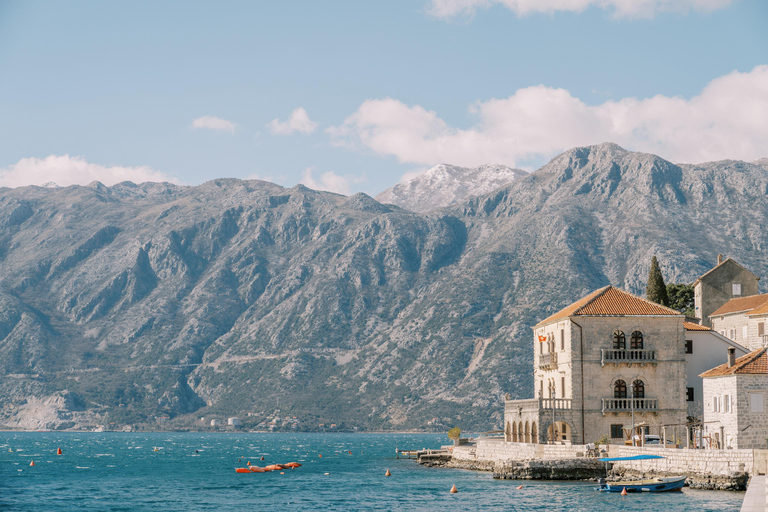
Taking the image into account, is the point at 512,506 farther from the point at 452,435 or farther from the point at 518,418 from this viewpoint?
the point at 452,435

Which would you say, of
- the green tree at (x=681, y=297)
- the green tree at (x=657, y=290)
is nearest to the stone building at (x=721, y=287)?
the green tree at (x=657, y=290)

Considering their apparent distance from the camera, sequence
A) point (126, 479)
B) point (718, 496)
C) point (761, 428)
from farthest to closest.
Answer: point (126, 479), point (761, 428), point (718, 496)

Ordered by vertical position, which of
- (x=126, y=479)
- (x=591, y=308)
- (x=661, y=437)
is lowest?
(x=126, y=479)

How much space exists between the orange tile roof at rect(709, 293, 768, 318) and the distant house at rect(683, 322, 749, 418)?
17352 millimetres

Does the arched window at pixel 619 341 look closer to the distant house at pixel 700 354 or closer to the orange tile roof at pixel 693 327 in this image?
the distant house at pixel 700 354

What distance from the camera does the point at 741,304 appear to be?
10356 cm

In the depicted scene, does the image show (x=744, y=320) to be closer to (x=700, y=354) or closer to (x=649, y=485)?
(x=700, y=354)

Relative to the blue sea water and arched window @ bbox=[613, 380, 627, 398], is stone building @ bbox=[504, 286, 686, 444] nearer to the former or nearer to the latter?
arched window @ bbox=[613, 380, 627, 398]

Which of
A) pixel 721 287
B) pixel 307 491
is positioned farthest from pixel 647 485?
pixel 721 287

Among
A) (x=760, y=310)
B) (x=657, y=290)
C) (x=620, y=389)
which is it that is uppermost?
(x=657, y=290)

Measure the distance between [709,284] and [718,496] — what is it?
196 ft

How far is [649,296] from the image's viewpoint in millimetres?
120562

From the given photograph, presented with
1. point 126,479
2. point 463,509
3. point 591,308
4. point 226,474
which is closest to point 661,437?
point 591,308

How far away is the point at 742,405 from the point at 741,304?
4138cm
